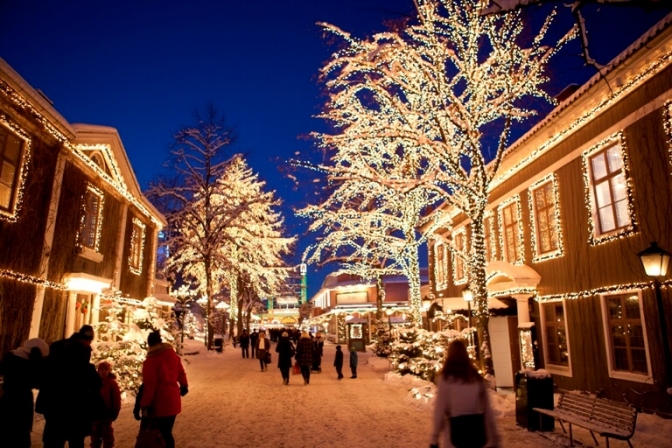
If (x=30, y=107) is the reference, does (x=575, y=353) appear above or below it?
below

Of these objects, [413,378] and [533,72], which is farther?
[413,378]

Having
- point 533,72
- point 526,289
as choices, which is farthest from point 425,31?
point 526,289

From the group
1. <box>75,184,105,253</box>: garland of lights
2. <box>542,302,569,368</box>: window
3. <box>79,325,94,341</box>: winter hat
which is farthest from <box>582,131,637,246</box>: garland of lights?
<box>75,184,105,253</box>: garland of lights

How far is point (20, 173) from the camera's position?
10.6 meters

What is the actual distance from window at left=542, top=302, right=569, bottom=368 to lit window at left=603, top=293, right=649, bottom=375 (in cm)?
177

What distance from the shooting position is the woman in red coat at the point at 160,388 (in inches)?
230

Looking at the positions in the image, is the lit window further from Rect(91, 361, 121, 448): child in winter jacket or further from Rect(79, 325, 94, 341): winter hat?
Rect(79, 325, 94, 341): winter hat

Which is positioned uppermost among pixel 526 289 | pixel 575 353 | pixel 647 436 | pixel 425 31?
pixel 425 31

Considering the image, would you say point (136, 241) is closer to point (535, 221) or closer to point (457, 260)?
point (457, 260)

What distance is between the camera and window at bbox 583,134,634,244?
10828mm

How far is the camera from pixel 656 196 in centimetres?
974

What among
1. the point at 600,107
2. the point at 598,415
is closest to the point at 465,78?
the point at 600,107

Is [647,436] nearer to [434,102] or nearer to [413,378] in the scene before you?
[413,378]

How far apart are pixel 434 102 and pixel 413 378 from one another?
860 centimetres
